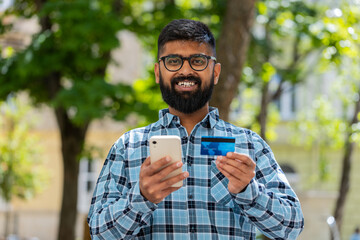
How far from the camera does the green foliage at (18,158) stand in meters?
20.4

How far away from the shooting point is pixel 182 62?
2.44 metres

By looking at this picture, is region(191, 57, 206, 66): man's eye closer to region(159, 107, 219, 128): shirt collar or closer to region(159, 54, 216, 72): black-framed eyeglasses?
region(159, 54, 216, 72): black-framed eyeglasses

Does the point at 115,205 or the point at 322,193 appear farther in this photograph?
the point at 322,193

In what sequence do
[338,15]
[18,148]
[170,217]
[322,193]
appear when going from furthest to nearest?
[322,193], [18,148], [338,15], [170,217]

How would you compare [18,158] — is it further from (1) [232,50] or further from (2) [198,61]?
(2) [198,61]

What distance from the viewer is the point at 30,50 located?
11086mm

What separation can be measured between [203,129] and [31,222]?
24.0 meters

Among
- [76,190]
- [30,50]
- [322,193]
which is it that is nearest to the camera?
[30,50]

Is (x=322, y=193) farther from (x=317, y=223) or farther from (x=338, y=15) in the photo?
(x=338, y=15)

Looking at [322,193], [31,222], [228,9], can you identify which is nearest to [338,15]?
[228,9]

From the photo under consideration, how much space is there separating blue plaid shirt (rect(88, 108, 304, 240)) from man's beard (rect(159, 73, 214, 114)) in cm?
7

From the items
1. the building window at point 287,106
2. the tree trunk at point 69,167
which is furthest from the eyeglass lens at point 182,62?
the building window at point 287,106

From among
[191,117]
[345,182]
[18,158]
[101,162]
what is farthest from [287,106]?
[191,117]

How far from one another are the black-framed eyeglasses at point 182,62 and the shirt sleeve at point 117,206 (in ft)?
1.41
